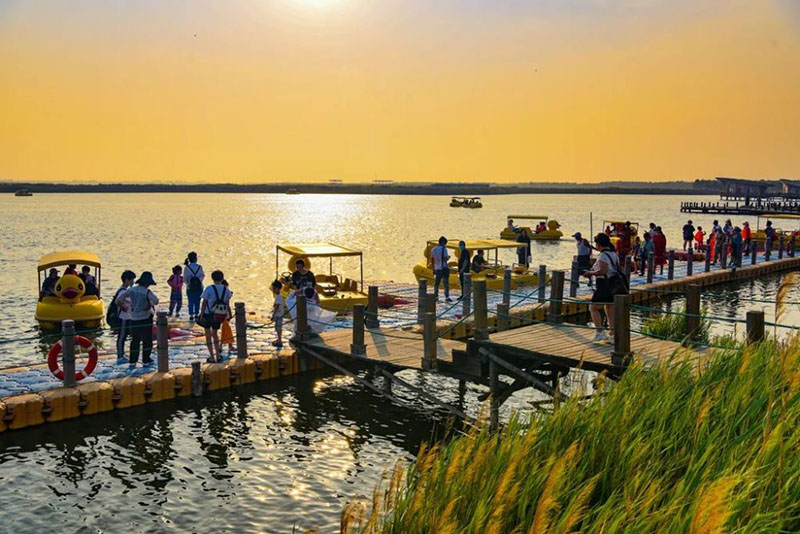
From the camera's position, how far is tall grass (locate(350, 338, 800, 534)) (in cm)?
518

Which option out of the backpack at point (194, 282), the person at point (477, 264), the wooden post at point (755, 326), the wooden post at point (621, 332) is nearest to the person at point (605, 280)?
the wooden post at point (621, 332)

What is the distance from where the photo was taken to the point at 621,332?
10672 mm

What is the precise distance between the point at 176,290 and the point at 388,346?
1042 centimetres

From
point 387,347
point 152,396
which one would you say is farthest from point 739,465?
point 152,396

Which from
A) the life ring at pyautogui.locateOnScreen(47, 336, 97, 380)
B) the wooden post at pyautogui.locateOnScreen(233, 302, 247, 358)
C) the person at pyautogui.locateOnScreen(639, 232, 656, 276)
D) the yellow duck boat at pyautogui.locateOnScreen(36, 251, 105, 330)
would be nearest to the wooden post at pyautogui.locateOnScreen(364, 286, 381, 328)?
the wooden post at pyautogui.locateOnScreen(233, 302, 247, 358)

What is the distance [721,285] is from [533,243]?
36.6 m

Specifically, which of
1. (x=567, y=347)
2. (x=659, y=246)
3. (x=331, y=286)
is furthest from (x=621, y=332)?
(x=659, y=246)

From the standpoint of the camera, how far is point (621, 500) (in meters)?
5.95

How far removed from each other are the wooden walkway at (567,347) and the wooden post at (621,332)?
0.13 m

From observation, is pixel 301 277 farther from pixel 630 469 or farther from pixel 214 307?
pixel 630 469

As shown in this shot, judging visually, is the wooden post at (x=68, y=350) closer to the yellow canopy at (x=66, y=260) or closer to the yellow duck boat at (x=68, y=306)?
the yellow duck boat at (x=68, y=306)

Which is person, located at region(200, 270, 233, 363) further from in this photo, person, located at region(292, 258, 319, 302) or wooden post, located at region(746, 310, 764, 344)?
wooden post, located at region(746, 310, 764, 344)

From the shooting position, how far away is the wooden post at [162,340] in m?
13.8

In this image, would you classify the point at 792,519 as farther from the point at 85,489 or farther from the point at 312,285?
the point at 312,285
